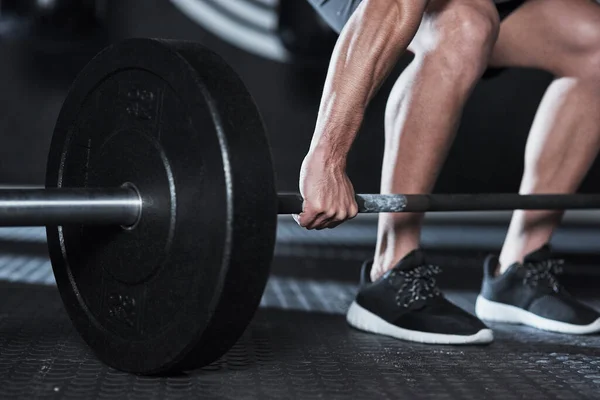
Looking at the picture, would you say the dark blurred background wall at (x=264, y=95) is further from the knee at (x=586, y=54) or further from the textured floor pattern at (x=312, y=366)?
the textured floor pattern at (x=312, y=366)

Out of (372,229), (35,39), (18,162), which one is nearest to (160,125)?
(372,229)

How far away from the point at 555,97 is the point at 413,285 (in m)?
0.50

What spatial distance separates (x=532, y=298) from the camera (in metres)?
1.66

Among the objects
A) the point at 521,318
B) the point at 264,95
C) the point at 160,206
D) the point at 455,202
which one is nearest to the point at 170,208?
the point at 160,206

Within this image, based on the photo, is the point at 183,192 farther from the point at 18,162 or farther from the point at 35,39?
the point at 18,162

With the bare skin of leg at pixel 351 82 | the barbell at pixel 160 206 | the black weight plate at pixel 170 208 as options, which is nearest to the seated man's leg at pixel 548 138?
the bare skin of leg at pixel 351 82

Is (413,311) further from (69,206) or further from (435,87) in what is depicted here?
(69,206)

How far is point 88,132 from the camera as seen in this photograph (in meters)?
1.20

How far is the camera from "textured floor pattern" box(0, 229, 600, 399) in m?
1.08

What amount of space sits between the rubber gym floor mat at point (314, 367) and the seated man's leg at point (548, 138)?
79 millimetres

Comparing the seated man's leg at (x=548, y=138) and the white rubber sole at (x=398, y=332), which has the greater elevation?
the seated man's leg at (x=548, y=138)

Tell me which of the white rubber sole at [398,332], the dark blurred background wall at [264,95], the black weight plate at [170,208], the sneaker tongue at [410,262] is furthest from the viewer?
the dark blurred background wall at [264,95]

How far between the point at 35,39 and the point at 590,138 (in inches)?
100

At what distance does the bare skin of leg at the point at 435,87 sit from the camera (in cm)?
149
